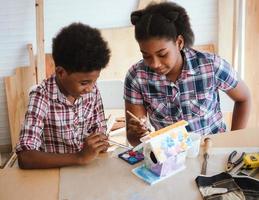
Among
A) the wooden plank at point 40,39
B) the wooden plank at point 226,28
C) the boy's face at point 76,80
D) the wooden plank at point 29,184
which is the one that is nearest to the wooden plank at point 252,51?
the wooden plank at point 226,28

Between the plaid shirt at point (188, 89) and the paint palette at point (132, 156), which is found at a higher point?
the plaid shirt at point (188, 89)

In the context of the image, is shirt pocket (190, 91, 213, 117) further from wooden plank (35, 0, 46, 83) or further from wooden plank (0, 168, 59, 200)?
wooden plank (35, 0, 46, 83)

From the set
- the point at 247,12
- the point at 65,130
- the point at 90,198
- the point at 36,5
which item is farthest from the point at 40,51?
the point at 90,198

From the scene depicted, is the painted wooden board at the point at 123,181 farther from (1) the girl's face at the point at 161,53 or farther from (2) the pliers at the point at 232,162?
(1) the girl's face at the point at 161,53

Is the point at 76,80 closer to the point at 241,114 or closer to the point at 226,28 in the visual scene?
the point at 241,114

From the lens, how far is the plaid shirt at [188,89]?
1.41 m

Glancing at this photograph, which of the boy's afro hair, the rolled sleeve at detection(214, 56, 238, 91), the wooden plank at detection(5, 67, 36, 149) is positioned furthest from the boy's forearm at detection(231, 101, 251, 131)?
the wooden plank at detection(5, 67, 36, 149)

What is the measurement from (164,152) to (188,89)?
54cm

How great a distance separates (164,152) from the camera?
942 mm

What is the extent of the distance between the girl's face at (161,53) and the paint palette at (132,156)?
354mm

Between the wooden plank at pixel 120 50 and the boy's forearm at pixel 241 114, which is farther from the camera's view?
the wooden plank at pixel 120 50

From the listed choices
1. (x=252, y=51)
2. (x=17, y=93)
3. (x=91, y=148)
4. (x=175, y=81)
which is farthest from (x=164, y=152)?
(x=17, y=93)

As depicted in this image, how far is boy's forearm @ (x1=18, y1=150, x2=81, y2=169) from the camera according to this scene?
1.08 metres

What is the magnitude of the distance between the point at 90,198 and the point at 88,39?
1.72 ft
